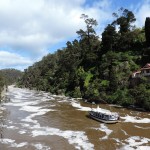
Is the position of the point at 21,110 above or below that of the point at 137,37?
below

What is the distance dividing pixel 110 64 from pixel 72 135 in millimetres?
51604

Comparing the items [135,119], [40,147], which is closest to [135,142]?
[40,147]

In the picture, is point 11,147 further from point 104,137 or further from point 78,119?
point 78,119

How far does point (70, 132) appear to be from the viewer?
4697 cm

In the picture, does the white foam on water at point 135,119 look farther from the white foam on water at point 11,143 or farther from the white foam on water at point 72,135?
the white foam on water at point 11,143

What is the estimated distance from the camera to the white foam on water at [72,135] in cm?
3928

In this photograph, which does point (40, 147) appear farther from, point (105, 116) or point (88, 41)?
point (88, 41)

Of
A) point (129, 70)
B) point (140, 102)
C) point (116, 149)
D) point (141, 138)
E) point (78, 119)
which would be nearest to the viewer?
point (116, 149)

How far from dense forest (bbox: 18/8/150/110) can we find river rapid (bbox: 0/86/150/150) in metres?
12.4

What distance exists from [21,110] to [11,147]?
33.5 meters

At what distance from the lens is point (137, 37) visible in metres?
106

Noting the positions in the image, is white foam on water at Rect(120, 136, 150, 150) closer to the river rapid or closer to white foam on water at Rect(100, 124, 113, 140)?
the river rapid

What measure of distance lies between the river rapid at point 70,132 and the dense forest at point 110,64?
489 inches

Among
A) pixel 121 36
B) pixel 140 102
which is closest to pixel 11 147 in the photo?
pixel 140 102
